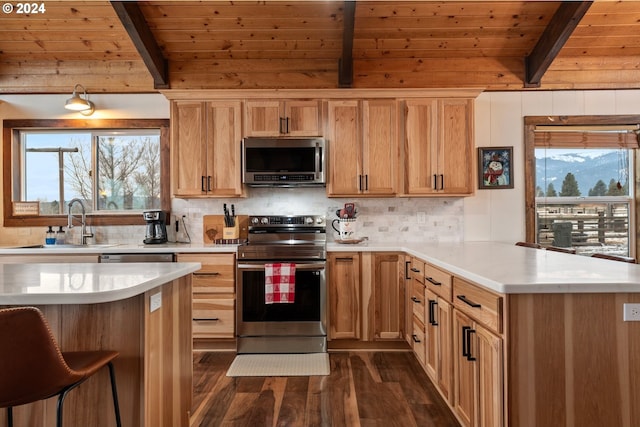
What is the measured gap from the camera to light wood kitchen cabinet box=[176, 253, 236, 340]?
10.2 feet

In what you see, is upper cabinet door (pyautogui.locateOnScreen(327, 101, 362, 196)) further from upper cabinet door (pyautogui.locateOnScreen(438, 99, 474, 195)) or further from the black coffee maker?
the black coffee maker

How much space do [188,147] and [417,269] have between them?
2272 mm

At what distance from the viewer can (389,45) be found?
3.49m

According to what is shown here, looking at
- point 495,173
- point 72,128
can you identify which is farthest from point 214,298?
point 495,173

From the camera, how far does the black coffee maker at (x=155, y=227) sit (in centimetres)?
354

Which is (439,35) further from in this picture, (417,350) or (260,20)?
(417,350)

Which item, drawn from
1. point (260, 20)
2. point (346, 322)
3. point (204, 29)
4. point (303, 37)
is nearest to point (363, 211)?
point (346, 322)

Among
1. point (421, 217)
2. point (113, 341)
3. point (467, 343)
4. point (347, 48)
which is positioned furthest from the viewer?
point (421, 217)

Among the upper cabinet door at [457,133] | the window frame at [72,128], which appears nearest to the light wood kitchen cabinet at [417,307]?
the upper cabinet door at [457,133]

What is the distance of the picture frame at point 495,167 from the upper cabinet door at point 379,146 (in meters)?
0.97

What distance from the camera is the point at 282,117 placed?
11.2 feet

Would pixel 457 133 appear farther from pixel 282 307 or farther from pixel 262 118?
pixel 282 307

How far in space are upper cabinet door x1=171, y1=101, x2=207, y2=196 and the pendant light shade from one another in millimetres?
814

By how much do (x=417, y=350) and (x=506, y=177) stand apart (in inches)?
80.8
